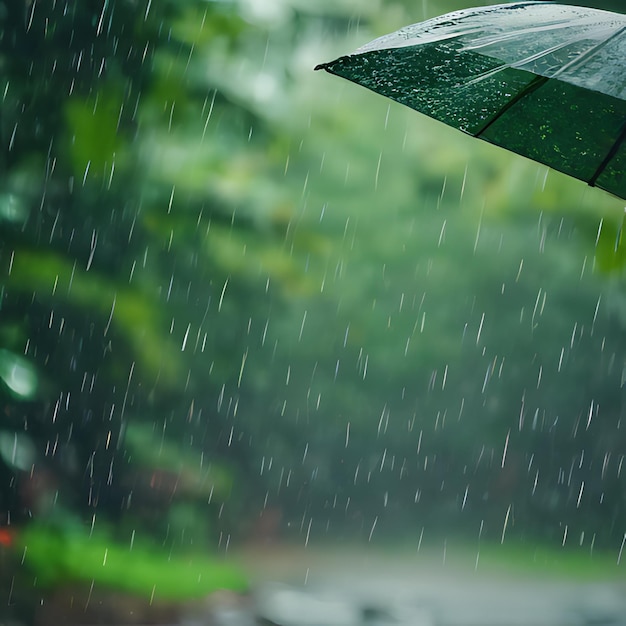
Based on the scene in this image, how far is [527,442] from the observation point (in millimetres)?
6789

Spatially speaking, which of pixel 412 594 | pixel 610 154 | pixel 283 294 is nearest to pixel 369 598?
pixel 412 594

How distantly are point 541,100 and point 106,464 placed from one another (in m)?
4.20

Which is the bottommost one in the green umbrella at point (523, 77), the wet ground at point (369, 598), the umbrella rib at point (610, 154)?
the wet ground at point (369, 598)

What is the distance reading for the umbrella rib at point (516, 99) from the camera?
0.97 meters

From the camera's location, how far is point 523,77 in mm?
969

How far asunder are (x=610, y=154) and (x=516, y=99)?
13cm

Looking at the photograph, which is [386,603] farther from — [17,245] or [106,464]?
[17,245]

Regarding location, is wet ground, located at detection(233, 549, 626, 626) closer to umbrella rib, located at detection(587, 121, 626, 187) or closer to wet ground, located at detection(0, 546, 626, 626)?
wet ground, located at detection(0, 546, 626, 626)

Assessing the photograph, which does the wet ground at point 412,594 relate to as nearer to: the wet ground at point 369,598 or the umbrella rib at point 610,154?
the wet ground at point 369,598

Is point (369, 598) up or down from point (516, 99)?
down

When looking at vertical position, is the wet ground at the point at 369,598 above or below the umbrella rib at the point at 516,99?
below

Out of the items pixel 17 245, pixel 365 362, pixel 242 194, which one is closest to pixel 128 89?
pixel 17 245

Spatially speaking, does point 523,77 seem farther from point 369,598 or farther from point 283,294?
point 369,598

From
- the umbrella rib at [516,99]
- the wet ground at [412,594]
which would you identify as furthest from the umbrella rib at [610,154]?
the wet ground at [412,594]
